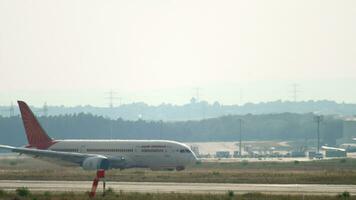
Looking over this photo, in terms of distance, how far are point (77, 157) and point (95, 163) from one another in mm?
3071

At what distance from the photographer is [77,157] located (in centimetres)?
9500

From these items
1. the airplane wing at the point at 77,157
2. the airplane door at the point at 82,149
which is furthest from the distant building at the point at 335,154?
the airplane wing at the point at 77,157

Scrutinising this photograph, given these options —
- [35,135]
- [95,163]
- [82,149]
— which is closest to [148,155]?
[95,163]

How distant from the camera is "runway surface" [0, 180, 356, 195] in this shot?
57531mm

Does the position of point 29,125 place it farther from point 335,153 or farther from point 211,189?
point 335,153

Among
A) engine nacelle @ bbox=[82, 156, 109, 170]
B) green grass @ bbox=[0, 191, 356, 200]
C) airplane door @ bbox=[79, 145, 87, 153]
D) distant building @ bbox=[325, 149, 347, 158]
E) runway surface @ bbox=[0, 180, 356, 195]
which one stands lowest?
green grass @ bbox=[0, 191, 356, 200]

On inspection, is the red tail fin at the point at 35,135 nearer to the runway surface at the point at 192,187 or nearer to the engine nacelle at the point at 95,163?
the engine nacelle at the point at 95,163

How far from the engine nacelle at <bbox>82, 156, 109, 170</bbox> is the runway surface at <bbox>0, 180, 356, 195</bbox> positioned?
22.9m

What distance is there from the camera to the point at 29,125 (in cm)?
9762

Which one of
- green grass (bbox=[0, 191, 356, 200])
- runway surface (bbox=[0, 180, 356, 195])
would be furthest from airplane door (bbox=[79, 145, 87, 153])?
green grass (bbox=[0, 191, 356, 200])

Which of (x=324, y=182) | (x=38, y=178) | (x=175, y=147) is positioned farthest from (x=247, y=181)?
(x=175, y=147)

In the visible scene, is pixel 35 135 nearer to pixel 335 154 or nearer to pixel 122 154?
A: pixel 122 154

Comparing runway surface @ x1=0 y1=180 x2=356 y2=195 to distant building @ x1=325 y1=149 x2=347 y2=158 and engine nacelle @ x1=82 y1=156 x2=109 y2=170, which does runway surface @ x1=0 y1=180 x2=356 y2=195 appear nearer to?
engine nacelle @ x1=82 y1=156 x2=109 y2=170

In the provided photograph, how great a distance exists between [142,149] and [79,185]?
30.3 meters
